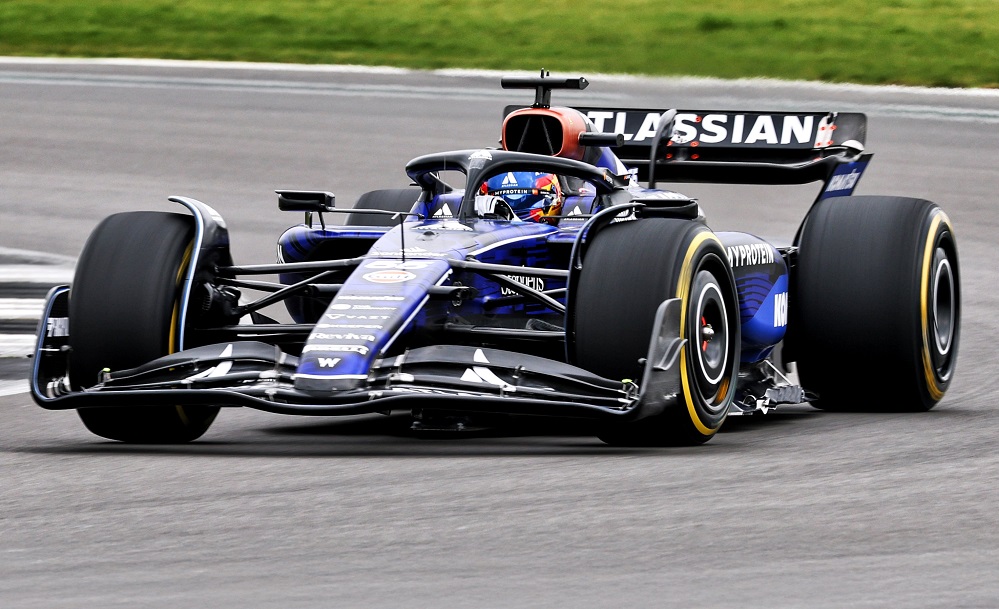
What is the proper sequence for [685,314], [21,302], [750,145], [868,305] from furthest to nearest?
[21,302]
[750,145]
[868,305]
[685,314]

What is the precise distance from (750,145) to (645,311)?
3.77 meters

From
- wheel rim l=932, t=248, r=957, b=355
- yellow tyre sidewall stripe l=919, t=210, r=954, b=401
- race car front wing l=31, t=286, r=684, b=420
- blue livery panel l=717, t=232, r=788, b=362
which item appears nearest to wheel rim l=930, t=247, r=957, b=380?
wheel rim l=932, t=248, r=957, b=355

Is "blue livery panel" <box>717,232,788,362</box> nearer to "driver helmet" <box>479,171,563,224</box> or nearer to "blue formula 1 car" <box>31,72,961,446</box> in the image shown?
"blue formula 1 car" <box>31,72,961,446</box>

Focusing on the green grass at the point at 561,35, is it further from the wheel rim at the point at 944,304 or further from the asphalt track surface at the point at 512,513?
the asphalt track surface at the point at 512,513

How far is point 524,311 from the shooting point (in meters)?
8.00

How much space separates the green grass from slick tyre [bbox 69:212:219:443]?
11.6 m

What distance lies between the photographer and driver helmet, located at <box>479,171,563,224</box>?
8.79 meters

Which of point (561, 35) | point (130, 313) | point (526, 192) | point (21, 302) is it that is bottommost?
point (21, 302)

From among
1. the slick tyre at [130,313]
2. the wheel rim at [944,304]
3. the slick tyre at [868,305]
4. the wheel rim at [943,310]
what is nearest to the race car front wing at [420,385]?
the slick tyre at [130,313]

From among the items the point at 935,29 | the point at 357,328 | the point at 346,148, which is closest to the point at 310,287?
the point at 357,328

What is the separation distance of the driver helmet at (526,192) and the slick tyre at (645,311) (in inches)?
60.9

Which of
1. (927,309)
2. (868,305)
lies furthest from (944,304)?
(868,305)

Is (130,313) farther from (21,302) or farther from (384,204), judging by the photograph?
(21,302)

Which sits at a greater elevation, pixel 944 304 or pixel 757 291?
pixel 757 291
